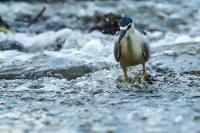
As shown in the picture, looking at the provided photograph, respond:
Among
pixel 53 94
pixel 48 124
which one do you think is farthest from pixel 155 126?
pixel 53 94

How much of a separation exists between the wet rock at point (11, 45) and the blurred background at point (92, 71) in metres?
0.02

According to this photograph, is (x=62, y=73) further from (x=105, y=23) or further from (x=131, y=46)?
(x=105, y=23)

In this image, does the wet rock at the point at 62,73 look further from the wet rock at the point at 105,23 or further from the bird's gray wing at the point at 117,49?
the wet rock at the point at 105,23

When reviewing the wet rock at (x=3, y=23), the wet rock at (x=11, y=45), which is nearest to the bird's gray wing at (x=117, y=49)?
the wet rock at (x=11, y=45)


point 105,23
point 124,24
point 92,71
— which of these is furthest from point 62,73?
point 105,23

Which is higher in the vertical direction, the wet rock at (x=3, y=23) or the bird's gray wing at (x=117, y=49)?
the bird's gray wing at (x=117, y=49)

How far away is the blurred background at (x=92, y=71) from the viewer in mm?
4988

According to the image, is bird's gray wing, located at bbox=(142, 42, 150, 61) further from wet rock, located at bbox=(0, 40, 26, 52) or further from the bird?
wet rock, located at bbox=(0, 40, 26, 52)

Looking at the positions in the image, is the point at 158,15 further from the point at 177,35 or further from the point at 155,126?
the point at 155,126

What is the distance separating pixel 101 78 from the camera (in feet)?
24.3

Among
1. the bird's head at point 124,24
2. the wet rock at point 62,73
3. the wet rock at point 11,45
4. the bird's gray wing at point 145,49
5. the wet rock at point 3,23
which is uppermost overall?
the bird's head at point 124,24

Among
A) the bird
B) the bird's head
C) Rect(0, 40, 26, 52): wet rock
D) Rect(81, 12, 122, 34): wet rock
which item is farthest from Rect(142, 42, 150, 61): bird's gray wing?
Rect(81, 12, 122, 34): wet rock

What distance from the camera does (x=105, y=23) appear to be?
1174cm

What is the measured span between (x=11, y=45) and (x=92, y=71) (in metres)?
2.22
